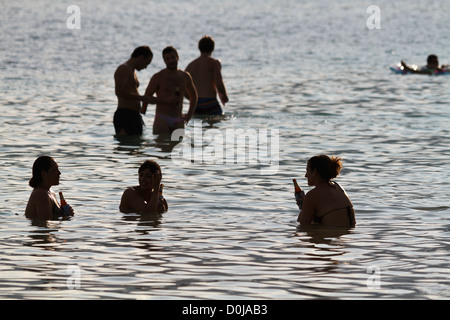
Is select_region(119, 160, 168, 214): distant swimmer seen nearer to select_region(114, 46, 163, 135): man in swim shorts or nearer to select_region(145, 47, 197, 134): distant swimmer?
select_region(114, 46, 163, 135): man in swim shorts

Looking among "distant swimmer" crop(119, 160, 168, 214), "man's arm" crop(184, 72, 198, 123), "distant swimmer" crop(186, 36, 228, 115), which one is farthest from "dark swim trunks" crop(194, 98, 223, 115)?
"distant swimmer" crop(119, 160, 168, 214)

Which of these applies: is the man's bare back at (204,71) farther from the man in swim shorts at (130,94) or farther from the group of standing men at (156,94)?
the man in swim shorts at (130,94)

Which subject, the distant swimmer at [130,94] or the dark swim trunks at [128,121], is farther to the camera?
the dark swim trunks at [128,121]

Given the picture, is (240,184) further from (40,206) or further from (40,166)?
Answer: (40,166)

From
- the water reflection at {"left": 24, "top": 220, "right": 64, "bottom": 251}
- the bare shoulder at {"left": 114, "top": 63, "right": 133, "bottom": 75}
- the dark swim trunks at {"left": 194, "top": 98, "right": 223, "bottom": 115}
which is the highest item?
the bare shoulder at {"left": 114, "top": 63, "right": 133, "bottom": 75}

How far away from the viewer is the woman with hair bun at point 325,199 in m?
10.9

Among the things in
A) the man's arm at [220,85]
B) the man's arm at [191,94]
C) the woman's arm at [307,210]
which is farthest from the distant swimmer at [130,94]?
the woman's arm at [307,210]

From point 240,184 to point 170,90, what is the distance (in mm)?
3942

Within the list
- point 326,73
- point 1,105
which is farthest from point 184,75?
point 326,73

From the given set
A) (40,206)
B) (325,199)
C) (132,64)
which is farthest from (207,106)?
(325,199)

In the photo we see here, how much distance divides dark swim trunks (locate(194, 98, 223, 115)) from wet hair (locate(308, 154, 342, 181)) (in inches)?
431

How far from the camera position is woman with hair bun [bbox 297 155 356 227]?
10852 mm

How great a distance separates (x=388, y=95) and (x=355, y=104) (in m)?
2.25

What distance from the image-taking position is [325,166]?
1083 cm
